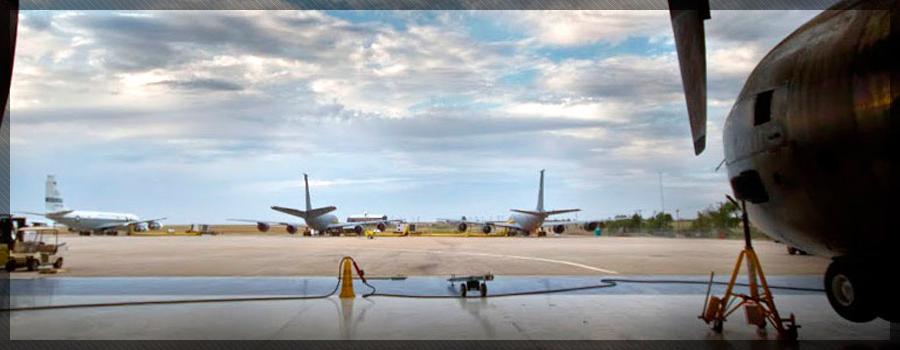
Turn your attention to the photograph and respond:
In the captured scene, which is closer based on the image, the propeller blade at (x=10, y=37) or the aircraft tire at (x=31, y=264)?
the propeller blade at (x=10, y=37)

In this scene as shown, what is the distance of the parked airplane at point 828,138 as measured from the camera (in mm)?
5227

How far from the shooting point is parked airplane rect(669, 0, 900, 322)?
523 centimetres

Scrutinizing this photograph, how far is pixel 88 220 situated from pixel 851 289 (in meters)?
67.9

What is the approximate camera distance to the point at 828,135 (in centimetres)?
554

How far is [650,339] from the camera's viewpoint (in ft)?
25.1

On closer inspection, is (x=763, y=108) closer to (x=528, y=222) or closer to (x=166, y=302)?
(x=166, y=302)

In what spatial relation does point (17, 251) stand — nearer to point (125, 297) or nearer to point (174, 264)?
point (174, 264)

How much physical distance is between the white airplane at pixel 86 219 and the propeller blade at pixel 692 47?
170ft

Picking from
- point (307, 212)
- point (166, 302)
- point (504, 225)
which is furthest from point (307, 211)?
point (166, 302)

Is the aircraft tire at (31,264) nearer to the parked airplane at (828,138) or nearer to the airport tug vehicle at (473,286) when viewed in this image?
the airport tug vehicle at (473,286)

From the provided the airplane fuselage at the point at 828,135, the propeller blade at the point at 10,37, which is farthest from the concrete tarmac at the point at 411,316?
the propeller blade at the point at 10,37

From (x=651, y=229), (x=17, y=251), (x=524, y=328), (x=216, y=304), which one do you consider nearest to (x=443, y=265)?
(x=216, y=304)

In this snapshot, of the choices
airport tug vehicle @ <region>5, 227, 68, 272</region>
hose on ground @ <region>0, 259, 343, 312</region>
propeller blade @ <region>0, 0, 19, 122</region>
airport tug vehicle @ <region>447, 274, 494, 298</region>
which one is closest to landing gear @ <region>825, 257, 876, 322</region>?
airport tug vehicle @ <region>447, 274, 494, 298</region>

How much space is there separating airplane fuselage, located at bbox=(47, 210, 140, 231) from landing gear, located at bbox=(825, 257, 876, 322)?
58783 mm
